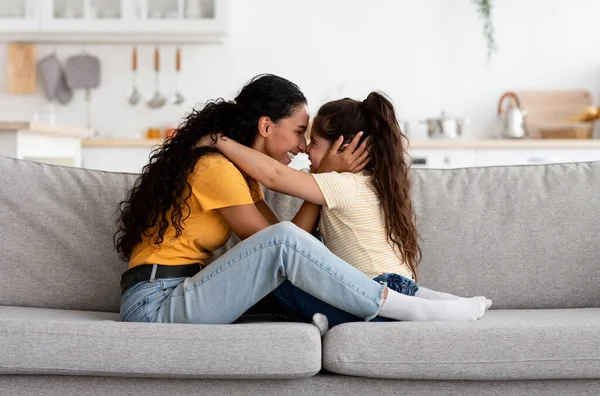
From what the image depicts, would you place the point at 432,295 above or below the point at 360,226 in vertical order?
below

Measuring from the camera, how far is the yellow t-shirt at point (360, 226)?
2070 millimetres

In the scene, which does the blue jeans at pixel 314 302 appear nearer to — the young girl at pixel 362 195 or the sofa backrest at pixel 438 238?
the young girl at pixel 362 195

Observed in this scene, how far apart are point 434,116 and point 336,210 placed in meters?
3.19

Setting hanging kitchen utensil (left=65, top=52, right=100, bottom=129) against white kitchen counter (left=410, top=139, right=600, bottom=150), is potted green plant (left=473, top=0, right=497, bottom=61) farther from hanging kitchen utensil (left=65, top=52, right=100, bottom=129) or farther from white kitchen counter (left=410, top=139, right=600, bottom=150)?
hanging kitchen utensil (left=65, top=52, right=100, bottom=129)

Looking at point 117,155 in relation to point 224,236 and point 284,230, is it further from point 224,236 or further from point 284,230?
point 284,230

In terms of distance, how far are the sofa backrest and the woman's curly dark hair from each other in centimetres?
11

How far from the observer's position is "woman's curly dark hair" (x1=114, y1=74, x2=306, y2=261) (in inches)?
78.8

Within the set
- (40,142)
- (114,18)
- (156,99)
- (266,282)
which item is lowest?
(266,282)

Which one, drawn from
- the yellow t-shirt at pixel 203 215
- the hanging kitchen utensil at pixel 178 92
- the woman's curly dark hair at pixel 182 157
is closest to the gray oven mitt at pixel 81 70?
the hanging kitchen utensil at pixel 178 92

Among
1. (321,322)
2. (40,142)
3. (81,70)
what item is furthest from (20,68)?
(321,322)

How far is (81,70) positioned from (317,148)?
3.37 metres

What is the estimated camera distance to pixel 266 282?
1887 mm

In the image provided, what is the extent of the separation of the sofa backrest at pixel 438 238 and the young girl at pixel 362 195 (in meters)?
0.15

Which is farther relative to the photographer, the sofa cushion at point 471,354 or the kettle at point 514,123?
the kettle at point 514,123
